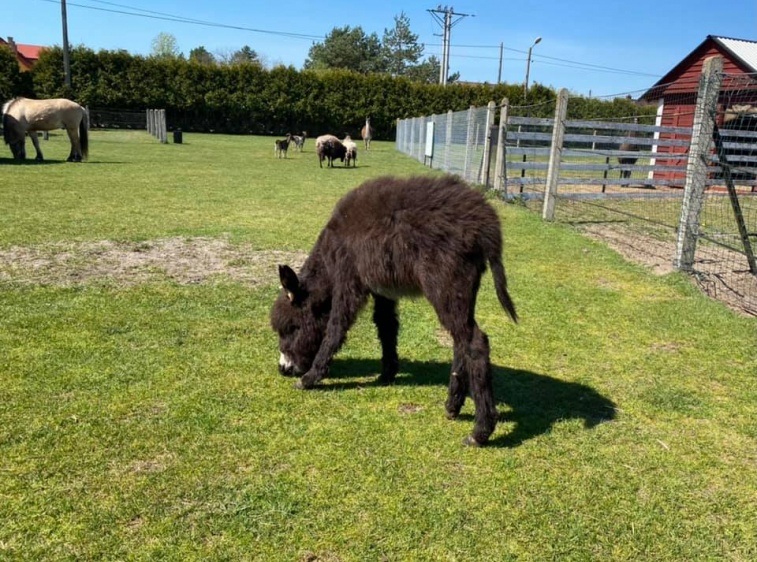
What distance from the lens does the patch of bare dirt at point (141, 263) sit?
21.3 ft

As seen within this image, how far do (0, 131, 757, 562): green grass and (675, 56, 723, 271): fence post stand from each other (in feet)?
3.91

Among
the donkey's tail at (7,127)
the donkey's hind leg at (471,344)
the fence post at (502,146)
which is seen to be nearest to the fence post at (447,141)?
the fence post at (502,146)

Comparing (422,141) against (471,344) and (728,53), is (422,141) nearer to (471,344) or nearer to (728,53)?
(728,53)

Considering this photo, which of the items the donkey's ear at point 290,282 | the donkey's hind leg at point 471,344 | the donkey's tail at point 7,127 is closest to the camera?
the donkey's hind leg at point 471,344

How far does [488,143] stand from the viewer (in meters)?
14.0

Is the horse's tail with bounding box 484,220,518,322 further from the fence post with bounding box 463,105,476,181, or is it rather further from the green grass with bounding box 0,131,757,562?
the fence post with bounding box 463,105,476,181

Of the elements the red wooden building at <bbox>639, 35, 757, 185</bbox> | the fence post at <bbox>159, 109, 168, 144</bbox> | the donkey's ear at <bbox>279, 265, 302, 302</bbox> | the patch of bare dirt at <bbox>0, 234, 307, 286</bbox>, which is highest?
the red wooden building at <bbox>639, 35, 757, 185</bbox>

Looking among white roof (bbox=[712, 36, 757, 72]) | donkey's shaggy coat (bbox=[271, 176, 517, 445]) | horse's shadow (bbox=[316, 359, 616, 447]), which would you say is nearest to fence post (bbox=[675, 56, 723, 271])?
horse's shadow (bbox=[316, 359, 616, 447])

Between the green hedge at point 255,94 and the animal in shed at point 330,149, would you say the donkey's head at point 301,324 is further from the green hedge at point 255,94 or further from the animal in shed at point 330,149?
the green hedge at point 255,94

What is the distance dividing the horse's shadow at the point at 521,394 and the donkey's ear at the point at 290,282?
2.43 ft

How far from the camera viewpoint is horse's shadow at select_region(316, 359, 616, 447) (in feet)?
12.5

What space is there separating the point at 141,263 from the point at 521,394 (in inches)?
206

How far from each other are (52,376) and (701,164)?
25.7 ft

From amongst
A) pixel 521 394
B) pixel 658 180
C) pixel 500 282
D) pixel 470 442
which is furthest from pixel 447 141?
pixel 470 442
